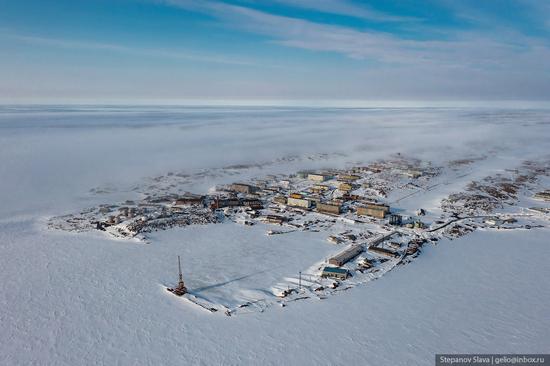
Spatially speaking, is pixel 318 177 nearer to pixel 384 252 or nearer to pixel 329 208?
pixel 329 208

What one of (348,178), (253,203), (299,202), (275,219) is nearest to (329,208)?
(299,202)

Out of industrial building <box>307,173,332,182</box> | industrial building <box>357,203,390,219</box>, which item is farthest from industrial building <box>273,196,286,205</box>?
industrial building <box>307,173,332,182</box>

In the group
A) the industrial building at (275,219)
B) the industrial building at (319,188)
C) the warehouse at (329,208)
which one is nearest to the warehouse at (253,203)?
the industrial building at (275,219)

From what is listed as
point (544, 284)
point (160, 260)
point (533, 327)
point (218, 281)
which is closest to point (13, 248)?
point (160, 260)

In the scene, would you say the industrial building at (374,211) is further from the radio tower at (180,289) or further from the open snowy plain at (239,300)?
the radio tower at (180,289)

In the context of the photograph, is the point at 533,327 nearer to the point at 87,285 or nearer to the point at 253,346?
the point at 253,346

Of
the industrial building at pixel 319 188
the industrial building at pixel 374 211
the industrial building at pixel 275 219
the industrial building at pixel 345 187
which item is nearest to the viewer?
the industrial building at pixel 275 219

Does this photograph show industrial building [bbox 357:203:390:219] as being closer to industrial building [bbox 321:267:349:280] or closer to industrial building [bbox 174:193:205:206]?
industrial building [bbox 321:267:349:280]
